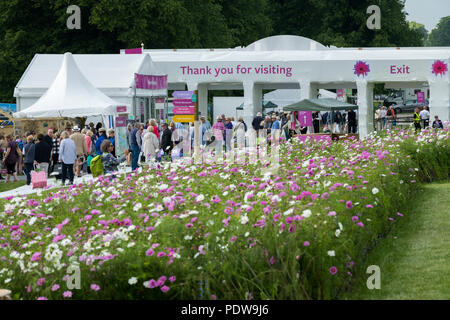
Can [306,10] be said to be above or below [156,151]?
above

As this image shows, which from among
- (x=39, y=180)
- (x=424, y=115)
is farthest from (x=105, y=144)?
(x=424, y=115)

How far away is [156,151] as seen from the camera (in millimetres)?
21750

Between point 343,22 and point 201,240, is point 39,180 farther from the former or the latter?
point 343,22

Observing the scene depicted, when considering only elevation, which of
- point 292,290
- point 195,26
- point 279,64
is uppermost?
point 195,26

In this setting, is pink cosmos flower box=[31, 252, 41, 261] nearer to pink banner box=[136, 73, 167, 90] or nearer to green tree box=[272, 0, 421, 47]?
pink banner box=[136, 73, 167, 90]

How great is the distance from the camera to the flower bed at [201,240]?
285 inches

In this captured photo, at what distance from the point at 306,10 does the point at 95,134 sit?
138 ft

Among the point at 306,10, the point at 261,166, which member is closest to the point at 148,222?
the point at 261,166

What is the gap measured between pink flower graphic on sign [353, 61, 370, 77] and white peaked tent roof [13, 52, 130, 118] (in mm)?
12308

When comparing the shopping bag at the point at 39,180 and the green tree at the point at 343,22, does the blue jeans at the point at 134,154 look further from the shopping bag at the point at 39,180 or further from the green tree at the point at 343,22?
the green tree at the point at 343,22

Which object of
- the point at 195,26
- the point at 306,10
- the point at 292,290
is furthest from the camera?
the point at 306,10

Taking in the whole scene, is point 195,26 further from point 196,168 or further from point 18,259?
point 18,259

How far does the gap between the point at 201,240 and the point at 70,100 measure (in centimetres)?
1934

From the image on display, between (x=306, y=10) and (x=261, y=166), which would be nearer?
(x=261, y=166)
